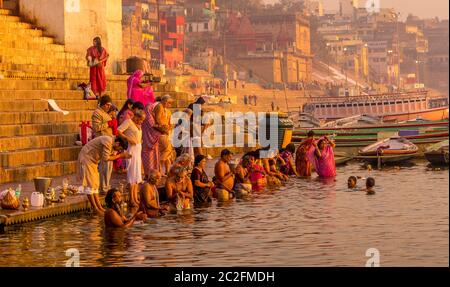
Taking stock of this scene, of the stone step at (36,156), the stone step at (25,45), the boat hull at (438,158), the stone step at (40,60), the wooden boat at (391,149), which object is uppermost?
the stone step at (25,45)

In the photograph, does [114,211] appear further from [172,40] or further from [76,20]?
[172,40]

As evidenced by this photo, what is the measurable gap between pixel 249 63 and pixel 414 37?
3121 inches

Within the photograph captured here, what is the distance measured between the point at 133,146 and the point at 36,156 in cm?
288

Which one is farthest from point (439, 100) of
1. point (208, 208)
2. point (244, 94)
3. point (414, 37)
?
point (414, 37)

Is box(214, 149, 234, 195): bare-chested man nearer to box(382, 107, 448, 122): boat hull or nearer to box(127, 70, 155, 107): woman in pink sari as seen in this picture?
box(127, 70, 155, 107): woman in pink sari

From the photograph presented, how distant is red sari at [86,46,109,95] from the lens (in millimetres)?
19905

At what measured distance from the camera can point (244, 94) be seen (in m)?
100

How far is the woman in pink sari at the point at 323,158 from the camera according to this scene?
793 inches

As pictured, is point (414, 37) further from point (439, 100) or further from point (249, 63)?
point (439, 100)

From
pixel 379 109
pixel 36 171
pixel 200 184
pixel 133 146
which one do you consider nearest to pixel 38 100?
pixel 36 171

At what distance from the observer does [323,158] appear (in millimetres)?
20250

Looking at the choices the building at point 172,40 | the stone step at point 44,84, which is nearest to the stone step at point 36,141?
the stone step at point 44,84

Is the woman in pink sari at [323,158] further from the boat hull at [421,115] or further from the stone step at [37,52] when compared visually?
the boat hull at [421,115]
